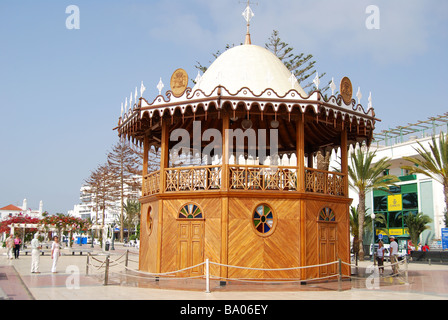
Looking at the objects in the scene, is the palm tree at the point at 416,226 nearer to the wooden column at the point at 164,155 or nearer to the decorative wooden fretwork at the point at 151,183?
the decorative wooden fretwork at the point at 151,183

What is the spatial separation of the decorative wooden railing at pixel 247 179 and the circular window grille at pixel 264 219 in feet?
2.38

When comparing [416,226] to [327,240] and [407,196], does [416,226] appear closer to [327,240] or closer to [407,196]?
[407,196]

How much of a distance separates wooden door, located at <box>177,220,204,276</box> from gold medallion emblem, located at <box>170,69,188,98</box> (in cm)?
482

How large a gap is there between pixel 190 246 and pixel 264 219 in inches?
112

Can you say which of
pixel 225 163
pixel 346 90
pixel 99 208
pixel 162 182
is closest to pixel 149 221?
pixel 162 182

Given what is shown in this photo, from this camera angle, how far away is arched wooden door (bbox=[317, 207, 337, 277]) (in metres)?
16.6

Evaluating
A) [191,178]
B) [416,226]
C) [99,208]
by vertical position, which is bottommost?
[416,226]

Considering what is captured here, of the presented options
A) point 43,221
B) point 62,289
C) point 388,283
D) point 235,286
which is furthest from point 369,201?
point 62,289

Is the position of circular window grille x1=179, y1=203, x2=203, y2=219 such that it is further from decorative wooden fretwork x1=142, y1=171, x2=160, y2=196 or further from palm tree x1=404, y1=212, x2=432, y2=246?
palm tree x1=404, y1=212, x2=432, y2=246

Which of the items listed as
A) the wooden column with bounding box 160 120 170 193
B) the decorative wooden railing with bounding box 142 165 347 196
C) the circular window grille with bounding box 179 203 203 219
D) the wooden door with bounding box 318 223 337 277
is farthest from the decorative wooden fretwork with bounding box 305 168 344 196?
the wooden column with bounding box 160 120 170 193

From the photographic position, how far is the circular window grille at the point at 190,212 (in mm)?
16375

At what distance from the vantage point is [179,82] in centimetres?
1677
